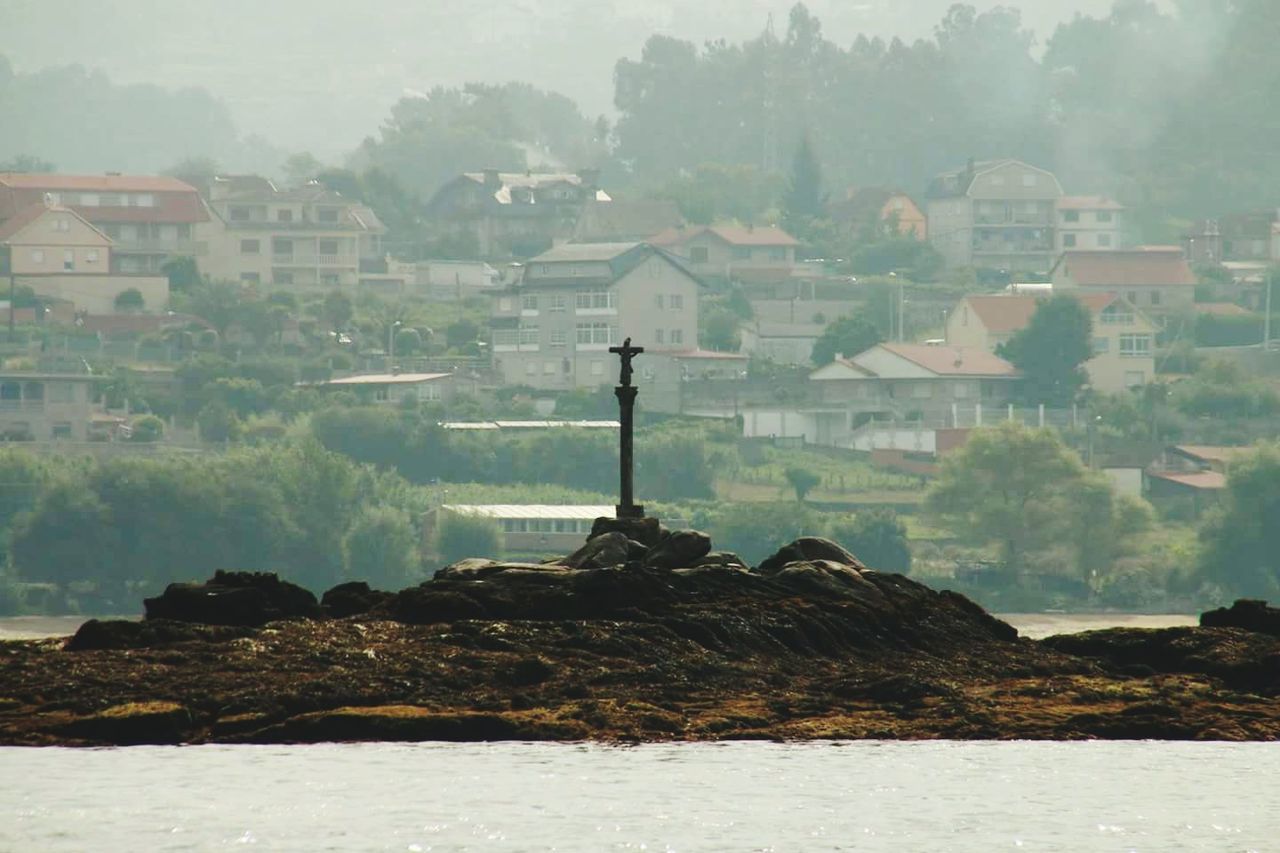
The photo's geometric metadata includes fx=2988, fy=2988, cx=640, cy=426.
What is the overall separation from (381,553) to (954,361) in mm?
45962

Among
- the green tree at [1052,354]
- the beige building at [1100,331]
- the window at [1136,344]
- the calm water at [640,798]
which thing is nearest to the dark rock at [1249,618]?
the calm water at [640,798]

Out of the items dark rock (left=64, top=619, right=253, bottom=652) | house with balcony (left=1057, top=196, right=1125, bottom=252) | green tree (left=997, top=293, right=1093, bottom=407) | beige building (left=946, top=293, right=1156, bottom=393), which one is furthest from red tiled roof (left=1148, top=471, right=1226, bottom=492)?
dark rock (left=64, top=619, right=253, bottom=652)

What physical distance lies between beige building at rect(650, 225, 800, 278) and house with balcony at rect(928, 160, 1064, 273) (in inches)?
715

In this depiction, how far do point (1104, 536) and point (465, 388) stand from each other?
41288mm

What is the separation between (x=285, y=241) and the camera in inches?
6978

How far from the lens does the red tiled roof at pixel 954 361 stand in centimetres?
13438

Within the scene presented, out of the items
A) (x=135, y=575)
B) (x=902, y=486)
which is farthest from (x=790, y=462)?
(x=135, y=575)

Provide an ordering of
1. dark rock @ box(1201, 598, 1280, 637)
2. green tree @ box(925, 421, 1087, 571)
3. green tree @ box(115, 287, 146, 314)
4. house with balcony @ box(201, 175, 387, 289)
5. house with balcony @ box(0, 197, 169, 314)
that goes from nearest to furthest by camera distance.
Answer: dark rock @ box(1201, 598, 1280, 637) → green tree @ box(925, 421, 1087, 571) → green tree @ box(115, 287, 146, 314) → house with balcony @ box(0, 197, 169, 314) → house with balcony @ box(201, 175, 387, 289)

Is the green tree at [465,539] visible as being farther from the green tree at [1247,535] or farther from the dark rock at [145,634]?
the dark rock at [145,634]

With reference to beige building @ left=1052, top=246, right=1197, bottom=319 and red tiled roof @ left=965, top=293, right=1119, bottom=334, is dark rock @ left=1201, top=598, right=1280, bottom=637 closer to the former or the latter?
A: red tiled roof @ left=965, top=293, right=1119, bottom=334

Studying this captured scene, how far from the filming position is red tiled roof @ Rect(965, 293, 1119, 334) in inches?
5797

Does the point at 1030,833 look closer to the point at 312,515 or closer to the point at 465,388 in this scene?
the point at 312,515

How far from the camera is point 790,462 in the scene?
121 metres

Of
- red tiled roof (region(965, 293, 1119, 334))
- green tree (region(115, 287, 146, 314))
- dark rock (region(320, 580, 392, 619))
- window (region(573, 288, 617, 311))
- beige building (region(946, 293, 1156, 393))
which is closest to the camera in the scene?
dark rock (region(320, 580, 392, 619))
